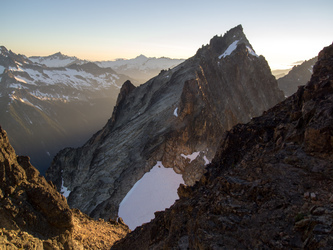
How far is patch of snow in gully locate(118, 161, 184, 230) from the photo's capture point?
3791 centimetres

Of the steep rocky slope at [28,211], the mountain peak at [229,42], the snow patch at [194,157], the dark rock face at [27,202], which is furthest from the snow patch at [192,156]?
the mountain peak at [229,42]

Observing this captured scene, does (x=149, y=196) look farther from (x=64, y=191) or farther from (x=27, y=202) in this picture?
(x=64, y=191)

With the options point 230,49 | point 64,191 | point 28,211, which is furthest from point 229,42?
point 28,211

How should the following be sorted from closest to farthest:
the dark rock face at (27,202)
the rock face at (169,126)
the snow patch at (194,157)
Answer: the dark rock face at (27,202)
the rock face at (169,126)
the snow patch at (194,157)

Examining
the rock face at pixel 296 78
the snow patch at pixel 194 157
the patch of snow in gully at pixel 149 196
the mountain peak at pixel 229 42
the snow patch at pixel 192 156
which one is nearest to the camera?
the patch of snow in gully at pixel 149 196

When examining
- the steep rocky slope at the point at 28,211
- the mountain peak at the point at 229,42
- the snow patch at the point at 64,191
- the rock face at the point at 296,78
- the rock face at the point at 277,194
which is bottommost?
the rock face at the point at 277,194

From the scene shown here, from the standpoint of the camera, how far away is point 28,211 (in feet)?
52.9

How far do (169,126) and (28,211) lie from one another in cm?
3511

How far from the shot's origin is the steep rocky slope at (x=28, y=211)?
14.6 meters

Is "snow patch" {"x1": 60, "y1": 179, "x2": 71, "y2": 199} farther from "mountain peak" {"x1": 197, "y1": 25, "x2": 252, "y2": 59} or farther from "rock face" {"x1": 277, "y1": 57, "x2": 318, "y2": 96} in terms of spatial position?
"rock face" {"x1": 277, "y1": 57, "x2": 318, "y2": 96}

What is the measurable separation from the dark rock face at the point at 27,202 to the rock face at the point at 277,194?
23.6ft

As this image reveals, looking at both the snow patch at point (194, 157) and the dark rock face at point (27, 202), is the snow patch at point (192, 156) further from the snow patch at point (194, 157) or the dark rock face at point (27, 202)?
the dark rock face at point (27, 202)

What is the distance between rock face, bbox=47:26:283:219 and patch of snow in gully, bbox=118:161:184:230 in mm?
1217

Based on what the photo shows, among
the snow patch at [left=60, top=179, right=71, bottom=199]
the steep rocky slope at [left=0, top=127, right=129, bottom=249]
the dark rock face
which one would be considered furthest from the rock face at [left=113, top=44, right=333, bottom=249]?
the snow patch at [left=60, top=179, right=71, bottom=199]
